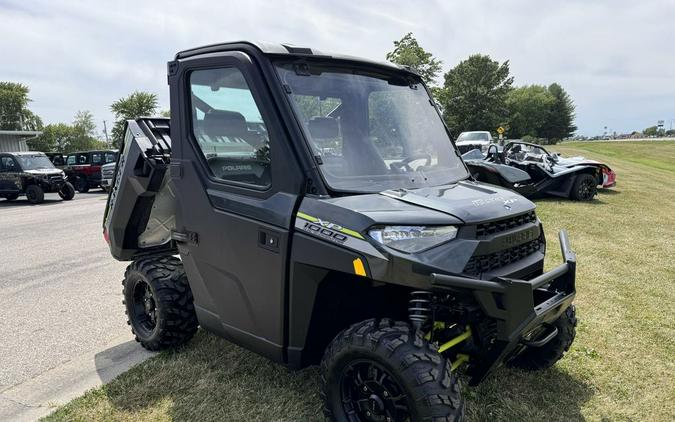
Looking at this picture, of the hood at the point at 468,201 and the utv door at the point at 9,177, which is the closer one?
the hood at the point at 468,201

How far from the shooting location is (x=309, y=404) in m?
3.19

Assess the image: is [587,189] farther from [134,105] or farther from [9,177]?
[134,105]

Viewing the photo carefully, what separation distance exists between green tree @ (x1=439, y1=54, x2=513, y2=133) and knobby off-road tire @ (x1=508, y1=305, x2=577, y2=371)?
203ft

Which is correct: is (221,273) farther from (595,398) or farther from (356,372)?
(595,398)

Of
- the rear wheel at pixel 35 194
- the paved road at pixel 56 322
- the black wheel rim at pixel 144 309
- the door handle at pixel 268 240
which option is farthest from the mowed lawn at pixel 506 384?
the rear wheel at pixel 35 194

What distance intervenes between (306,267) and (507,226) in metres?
1.17

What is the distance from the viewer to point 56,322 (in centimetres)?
496

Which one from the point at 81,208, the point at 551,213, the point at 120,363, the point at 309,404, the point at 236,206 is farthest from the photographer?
the point at 81,208

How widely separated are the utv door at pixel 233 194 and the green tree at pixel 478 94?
62.5 m

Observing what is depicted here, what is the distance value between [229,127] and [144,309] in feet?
6.93

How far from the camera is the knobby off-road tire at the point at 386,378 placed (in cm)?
229

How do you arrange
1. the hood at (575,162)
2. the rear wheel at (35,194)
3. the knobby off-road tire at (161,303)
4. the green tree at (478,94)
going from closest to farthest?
the knobby off-road tire at (161,303) < the hood at (575,162) < the rear wheel at (35,194) < the green tree at (478,94)

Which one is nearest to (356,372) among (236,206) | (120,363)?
(236,206)

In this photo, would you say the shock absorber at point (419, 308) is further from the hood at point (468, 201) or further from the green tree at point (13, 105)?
the green tree at point (13, 105)
